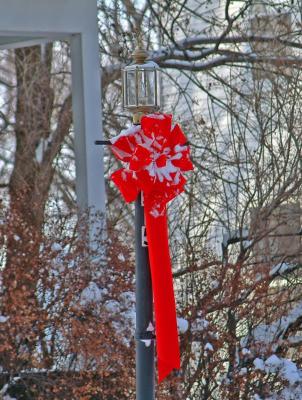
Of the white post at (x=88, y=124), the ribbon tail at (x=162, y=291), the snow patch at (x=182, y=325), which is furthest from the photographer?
the white post at (x=88, y=124)

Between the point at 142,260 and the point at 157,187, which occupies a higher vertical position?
the point at 157,187

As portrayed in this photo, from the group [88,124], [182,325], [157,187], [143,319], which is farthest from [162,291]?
[88,124]

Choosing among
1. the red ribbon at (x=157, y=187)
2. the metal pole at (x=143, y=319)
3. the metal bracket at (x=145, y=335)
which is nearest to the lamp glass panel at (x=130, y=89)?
the red ribbon at (x=157, y=187)

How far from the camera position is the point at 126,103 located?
508 centimetres

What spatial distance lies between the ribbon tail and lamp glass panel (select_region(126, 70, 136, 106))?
559mm

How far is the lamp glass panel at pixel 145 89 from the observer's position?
5.05m

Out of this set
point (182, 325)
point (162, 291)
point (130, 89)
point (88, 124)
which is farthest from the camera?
point (88, 124)

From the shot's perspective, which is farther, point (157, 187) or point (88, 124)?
point (88, 124)

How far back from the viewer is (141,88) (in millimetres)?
5055

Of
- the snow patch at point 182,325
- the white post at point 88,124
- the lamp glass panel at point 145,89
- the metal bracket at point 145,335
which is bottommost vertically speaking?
the metal bracket at point 145,335

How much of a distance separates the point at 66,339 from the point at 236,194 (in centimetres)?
314

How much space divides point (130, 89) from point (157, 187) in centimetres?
52

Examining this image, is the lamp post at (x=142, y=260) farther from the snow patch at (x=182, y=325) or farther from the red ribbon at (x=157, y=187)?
the snow patch at (x=182, y=325)

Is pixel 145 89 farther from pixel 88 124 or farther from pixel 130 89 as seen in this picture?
pixel 88 124
